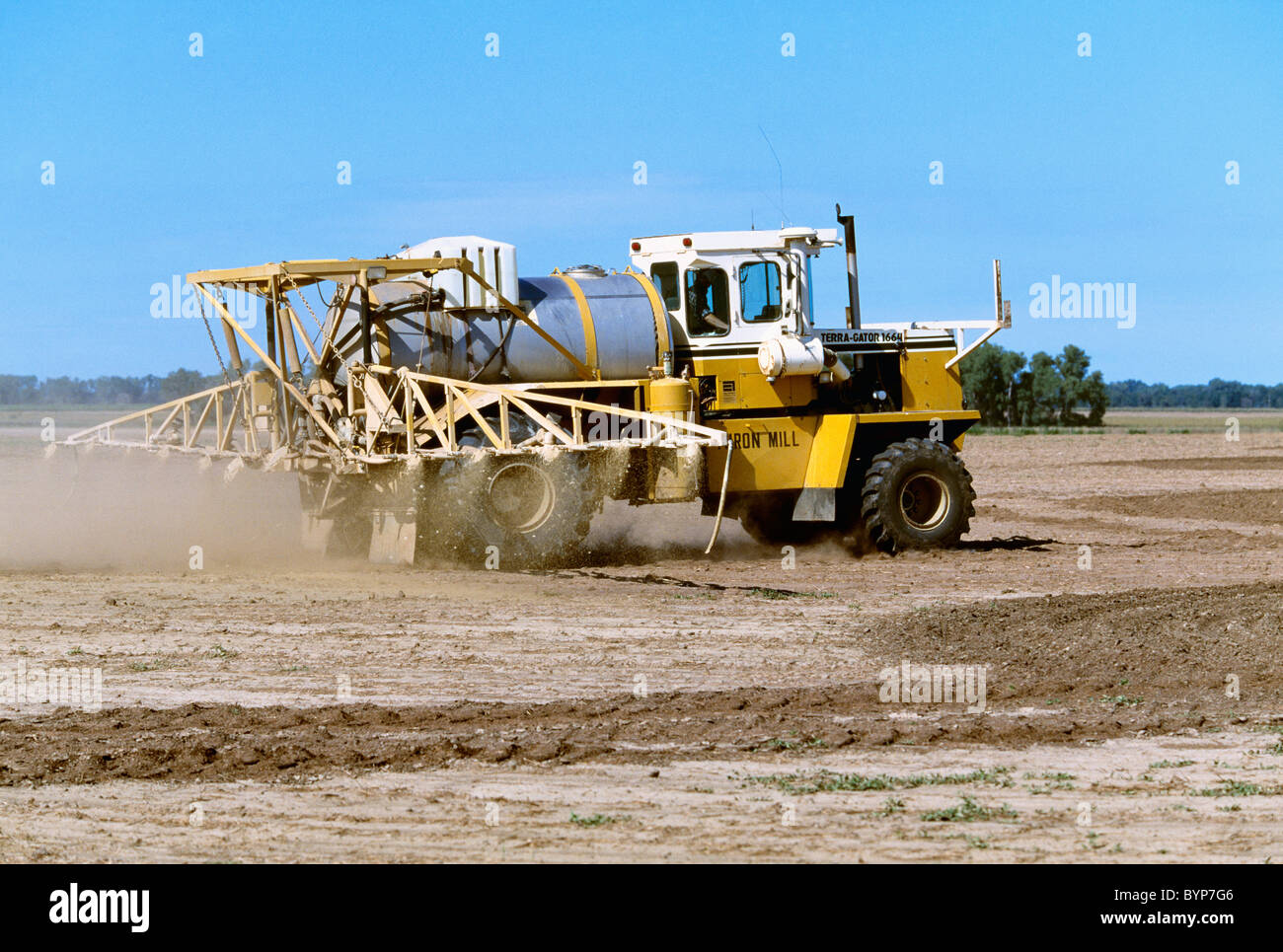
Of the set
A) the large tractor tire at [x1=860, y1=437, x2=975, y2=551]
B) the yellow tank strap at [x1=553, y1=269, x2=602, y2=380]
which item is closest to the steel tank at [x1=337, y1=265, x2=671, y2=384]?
the yellow tank strap at [x1=553, y1=269, x2=602, y2=380]

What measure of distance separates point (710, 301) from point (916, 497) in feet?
11.3

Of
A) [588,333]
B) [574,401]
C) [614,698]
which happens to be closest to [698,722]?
[614,698]

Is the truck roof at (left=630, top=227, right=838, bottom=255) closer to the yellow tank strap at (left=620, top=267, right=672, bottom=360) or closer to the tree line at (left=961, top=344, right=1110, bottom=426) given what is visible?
the yellow tank strap at (left=620, top=267, right=672, bottom=360)

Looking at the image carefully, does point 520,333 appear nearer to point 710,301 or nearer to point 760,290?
point 710,301

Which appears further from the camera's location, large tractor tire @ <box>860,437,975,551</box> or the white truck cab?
Answer: large tractor tire @ <box>860,437,975,551</box>

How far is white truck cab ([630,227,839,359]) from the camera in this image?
59.5ft

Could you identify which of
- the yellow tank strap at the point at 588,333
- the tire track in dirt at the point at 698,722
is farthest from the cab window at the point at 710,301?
the tire track in dirt at the point at 698,722

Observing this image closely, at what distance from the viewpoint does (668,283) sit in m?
18.2

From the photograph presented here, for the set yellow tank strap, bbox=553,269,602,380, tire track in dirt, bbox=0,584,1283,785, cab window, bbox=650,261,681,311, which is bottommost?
tire track in dirt, bbox=0,584,1283,785

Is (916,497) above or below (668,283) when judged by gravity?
below

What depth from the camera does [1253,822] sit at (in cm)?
720

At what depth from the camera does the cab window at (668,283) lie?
18.2 metres

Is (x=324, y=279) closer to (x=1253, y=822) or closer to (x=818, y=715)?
(x=818, y=715)

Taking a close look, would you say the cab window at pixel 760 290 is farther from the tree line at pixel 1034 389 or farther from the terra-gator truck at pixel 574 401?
the tree line at pixel 1034 389
